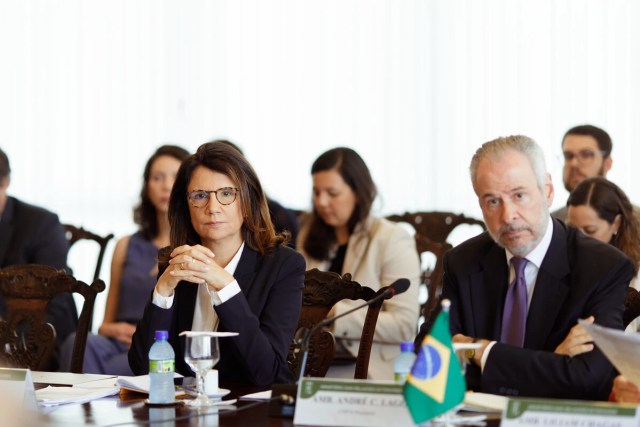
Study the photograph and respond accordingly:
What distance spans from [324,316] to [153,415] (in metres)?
1.06

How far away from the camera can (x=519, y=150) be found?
9.28 ft

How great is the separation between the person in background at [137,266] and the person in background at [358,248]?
2.38 feet

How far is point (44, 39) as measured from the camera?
25.1 ft

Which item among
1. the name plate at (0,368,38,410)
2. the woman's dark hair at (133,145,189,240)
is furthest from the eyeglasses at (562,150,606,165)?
the name plate at (0,368,38,410)

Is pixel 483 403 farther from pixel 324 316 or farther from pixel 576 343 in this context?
pixel 324 316

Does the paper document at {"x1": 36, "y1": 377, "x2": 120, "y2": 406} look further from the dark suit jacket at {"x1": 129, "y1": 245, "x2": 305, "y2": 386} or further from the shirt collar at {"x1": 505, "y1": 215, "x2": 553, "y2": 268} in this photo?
the shirt collar at {"x1": 505, "y1": 215, "x2": 553, "y2": 268}

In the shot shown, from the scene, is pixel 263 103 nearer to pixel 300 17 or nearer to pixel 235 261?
pixel 300 17

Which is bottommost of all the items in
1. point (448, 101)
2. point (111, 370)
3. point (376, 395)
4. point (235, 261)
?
point (111, 370)

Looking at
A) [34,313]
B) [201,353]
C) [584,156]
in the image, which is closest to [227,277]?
[201,353]

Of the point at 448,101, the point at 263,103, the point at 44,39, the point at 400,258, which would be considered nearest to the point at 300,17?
the point at 263,103

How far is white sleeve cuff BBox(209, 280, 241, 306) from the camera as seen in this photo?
2914mm

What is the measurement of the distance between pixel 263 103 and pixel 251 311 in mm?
4459

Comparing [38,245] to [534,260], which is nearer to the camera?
[534,260]

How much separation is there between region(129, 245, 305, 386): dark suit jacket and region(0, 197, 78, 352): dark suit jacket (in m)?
1.94
